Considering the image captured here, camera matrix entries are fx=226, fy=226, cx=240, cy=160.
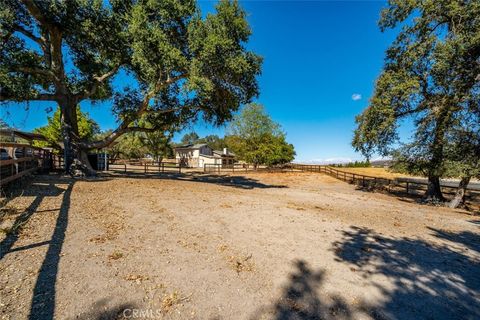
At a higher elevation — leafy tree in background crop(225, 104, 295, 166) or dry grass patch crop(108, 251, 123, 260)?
leafy tree in background crop(225, 104, 295, 166)

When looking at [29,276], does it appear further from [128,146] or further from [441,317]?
[128,146]

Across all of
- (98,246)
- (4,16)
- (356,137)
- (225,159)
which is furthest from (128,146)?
(98,246)

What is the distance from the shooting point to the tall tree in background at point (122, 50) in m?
10.7

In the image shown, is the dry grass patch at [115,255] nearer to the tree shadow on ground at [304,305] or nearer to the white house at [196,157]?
the tree shadow on ground at [304,305]

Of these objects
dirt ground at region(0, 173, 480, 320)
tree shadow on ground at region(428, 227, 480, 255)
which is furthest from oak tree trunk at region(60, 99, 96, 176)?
tree shadow on ground at region(428, 227, 480, 255)

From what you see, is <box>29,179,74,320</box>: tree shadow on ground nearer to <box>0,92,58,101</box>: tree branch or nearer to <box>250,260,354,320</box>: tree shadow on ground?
<box>250,260,354,320</box>: tree shadow on ground

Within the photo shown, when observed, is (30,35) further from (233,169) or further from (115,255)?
(233,169)

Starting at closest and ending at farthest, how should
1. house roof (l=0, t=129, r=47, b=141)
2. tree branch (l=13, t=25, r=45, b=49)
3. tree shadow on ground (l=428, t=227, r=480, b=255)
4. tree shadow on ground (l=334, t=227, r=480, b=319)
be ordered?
tree shadow on ground (l=334, t=227, r=480, b=319) → tree shadow on ground (l=428, t=227, r=480, b=255) → tree branch (l=13, t=25, r=45, b=49) → house roof (l=0, t=129, r=47, b=141)

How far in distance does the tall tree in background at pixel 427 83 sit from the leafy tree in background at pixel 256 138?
21735mm

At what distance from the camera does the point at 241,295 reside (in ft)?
10.7

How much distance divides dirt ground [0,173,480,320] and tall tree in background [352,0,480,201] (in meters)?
8.20

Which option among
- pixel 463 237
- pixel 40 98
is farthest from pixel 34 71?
pixel 463 237

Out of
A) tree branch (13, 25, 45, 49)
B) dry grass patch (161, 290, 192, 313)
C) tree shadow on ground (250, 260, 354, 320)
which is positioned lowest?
tree shadow on ground (250, 260, 354, 320)

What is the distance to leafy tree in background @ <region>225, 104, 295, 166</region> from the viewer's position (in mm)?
37125
